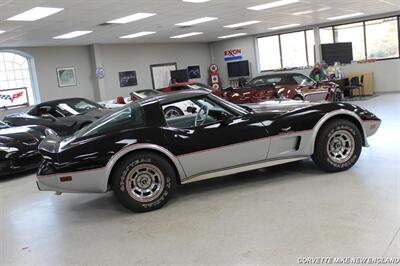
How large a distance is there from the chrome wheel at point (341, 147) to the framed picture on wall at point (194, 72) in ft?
56.5

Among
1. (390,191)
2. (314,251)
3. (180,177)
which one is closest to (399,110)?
(390,191)

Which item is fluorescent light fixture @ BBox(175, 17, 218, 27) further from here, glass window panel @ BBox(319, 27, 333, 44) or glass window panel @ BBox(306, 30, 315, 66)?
glass window panel @ BBox(306, 30, 315, 66)

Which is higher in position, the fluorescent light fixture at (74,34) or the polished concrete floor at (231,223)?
the fluorescent light fixture at (74,34)

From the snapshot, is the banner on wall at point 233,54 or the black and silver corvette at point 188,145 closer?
the black and silver corvette at point 188,145

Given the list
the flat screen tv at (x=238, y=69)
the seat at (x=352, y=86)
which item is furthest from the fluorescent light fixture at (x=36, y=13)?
the flat screen tv at (x=238, y=69)

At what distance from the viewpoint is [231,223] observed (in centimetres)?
362

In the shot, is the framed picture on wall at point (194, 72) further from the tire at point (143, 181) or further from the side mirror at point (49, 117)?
the tire at point (143, 181)

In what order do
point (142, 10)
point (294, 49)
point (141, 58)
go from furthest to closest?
point (294, 49) → point (141, 58) → point (142, 10)

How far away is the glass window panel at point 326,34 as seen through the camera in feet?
60.0

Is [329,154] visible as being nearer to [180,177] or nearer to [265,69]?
[180,177]

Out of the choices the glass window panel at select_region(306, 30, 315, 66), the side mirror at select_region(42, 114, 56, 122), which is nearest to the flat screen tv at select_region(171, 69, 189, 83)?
the glass window panel at select_region(306, 30, 315, 66)

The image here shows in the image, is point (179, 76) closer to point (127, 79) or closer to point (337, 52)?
point (127, 79)

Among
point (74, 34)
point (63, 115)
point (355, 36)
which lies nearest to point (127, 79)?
point (74, 34)

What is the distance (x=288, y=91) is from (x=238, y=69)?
1037cm
